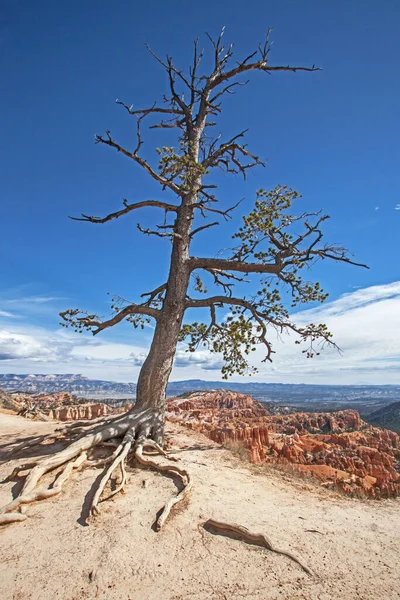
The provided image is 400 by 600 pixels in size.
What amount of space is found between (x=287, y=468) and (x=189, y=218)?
6.50 meters

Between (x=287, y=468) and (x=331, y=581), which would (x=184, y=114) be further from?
(x=331, y=581)

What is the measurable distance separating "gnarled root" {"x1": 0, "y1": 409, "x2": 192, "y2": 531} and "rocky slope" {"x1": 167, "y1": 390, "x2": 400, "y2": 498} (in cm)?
315

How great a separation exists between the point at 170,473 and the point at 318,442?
122 feet

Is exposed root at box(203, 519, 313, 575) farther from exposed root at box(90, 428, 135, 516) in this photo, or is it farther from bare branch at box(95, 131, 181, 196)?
bare branch at box(95, 131, 181, 196)

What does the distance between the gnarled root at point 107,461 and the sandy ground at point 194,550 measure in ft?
0.47

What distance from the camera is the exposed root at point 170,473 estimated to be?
403 centimetres

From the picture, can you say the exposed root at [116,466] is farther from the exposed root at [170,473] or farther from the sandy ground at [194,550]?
the exposed root at [170,473]

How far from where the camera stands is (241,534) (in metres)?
3.78

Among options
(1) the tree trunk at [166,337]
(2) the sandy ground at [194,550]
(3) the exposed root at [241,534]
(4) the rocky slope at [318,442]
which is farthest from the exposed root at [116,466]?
(4) the rocky slope at [318,442]

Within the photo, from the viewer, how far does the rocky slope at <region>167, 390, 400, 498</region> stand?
13.4m

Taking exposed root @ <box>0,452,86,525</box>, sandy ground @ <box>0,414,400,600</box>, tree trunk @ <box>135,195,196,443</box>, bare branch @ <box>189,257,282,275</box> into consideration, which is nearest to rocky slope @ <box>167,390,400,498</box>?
sandy ground @ <box>0,414,400,600</box>

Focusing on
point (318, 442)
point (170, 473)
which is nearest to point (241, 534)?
point (170, 473)

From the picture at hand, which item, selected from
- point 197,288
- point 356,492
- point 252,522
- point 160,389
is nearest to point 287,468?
point 356,492

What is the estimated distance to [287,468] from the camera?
7656mm
